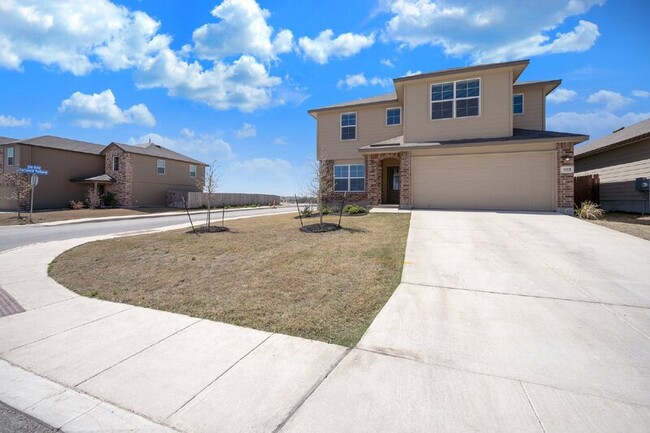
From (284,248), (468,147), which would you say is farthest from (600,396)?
(468,147)

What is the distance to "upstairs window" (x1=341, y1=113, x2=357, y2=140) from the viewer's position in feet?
64.2

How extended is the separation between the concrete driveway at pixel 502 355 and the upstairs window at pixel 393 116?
13807 mm

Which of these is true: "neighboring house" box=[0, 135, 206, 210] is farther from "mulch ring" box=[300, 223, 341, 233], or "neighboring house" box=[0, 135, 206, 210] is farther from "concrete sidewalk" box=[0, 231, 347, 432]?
"concrete sidewalk" box=[0, 231, 347, 432]

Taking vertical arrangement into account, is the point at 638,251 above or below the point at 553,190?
below

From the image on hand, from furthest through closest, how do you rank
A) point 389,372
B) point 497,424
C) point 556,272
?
point 556,272
point 389,372
point 497,424

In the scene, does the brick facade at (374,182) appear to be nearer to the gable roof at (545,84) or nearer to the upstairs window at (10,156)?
the gable roof at (545,84)

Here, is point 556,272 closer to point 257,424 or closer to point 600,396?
point 600,396

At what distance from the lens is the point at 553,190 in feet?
44.3

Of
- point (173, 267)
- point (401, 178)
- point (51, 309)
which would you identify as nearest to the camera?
point (51, 309)

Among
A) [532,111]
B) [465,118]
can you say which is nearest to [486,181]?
[465,118]

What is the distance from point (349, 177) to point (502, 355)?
1636cm

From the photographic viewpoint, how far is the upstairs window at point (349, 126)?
64.2 feet

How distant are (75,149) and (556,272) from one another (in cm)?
3622

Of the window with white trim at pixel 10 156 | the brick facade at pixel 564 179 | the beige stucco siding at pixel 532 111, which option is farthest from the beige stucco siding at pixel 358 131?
the window with white trim at pixel 10 156
